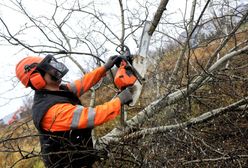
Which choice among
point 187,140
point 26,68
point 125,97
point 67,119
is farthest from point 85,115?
point 187,140

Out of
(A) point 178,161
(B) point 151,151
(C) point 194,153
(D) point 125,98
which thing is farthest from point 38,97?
(C) point 194,153

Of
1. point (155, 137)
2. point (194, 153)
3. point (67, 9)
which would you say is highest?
point (67, 9)

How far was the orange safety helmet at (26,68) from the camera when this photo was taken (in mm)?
3170

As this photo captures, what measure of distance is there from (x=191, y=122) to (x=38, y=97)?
1.48m

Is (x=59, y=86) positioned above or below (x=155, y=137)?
above

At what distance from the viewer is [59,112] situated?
2.87m

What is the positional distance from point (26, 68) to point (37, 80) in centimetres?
16

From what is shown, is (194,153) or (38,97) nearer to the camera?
(38,97)

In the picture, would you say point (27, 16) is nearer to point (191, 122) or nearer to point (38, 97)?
point (38, 97)

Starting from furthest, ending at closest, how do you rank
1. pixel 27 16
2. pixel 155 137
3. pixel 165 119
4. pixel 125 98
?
pixel 27 16 → pixel 165 119 → pixel 155 137 → pixel 125 98

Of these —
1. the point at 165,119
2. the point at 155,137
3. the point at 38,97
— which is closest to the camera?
the point at 38,97

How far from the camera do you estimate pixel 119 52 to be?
11.1ft

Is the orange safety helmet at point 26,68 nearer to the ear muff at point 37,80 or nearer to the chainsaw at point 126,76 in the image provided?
the ear muff at point 37,80

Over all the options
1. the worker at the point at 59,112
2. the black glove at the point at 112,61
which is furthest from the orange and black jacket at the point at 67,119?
the black glove at the point at 112,61
